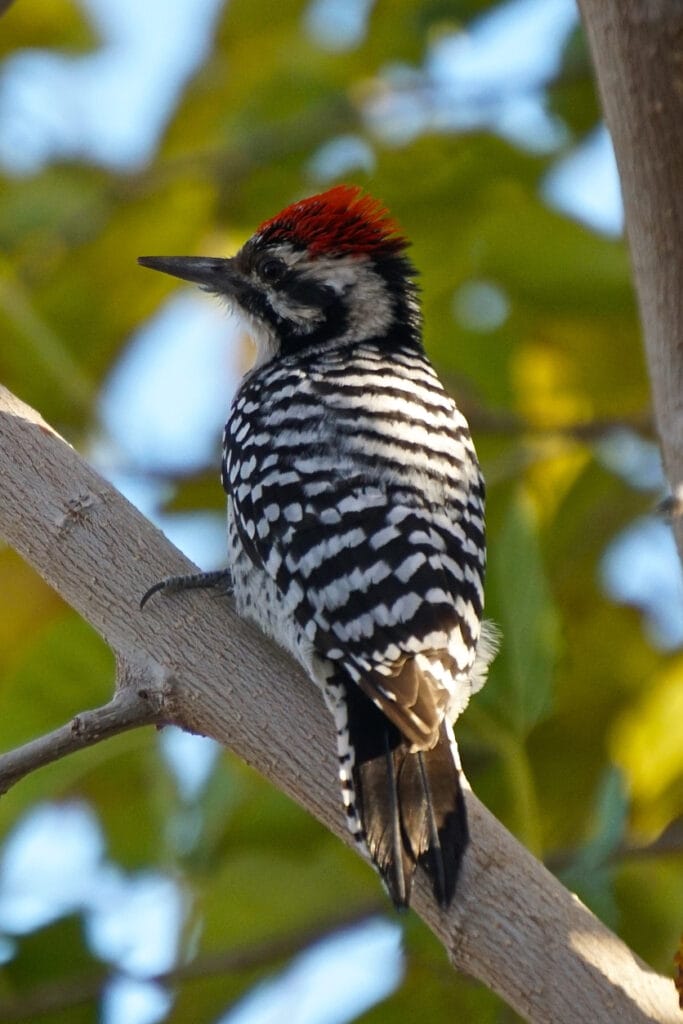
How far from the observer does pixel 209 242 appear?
523 centimetres

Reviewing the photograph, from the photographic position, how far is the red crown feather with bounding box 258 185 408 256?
155 inches

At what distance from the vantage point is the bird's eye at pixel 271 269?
404 centimetres

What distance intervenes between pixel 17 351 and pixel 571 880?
238 cm

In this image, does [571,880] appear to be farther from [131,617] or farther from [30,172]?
[30,172]

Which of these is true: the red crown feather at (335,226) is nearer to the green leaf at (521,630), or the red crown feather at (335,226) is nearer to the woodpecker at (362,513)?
the woodpecker at (362,513)

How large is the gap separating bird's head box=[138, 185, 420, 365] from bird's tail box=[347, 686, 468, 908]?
1561mm

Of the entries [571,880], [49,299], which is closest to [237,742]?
[571,880]

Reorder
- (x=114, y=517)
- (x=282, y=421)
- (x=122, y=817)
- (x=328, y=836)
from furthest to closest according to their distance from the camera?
1. (x=122, y=817)
2. (x=328, y=836)
3. (x=282, y=421)
4. (x=114, y=517)

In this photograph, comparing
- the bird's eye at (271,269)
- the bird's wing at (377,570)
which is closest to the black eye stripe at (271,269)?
the bird's eye at (271,269)

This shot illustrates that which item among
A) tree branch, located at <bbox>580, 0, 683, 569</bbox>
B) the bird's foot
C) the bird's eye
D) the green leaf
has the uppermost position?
the bird's eye

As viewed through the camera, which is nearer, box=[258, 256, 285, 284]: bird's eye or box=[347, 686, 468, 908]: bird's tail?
box=[347, 686, 468, 908]: bird's tail

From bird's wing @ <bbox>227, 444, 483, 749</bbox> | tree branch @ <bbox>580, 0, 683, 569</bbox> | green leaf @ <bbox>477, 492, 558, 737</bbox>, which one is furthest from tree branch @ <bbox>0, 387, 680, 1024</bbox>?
green leaf @ <bbox>477, 492, 558, 737</bbox>

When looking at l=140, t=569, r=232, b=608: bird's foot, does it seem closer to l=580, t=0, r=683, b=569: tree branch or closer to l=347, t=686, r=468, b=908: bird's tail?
l=347, t=686, r=468, b=908: bird's tail

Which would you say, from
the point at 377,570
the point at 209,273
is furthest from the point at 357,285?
the point at 377,570
